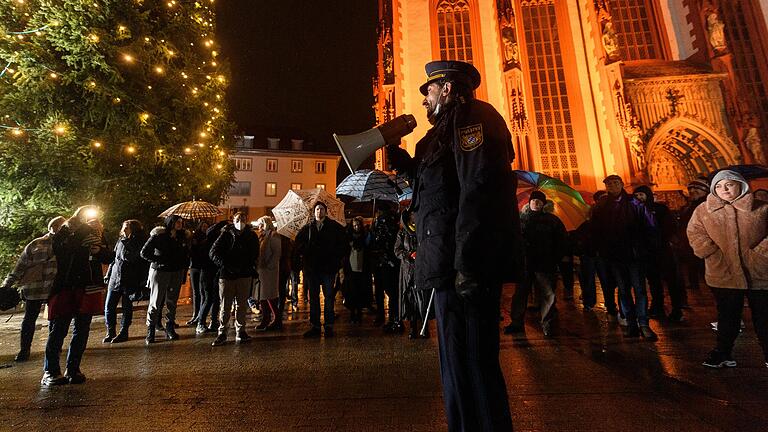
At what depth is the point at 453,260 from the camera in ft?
5.46

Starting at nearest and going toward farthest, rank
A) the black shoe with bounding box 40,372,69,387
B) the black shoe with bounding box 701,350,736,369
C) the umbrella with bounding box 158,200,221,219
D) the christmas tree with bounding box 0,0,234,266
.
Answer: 1. the black shoe with bounding box 701,350,736,369
2. the black shoe with bounding box 40,372,69,387
3. the christmas tree with bounding box 0,0,234,266
4. the umbrella with bounding box 158,200,221,219

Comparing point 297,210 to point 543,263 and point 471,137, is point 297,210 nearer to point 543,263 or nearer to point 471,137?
point 543,263

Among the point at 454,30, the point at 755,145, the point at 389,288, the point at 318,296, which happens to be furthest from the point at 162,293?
the point at 755,145

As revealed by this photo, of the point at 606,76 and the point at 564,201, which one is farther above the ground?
the point at 606,76

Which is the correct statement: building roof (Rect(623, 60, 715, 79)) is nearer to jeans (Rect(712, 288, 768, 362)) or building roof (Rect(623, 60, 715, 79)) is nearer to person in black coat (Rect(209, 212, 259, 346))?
jeans (Rect(712, 288, 768, 362))

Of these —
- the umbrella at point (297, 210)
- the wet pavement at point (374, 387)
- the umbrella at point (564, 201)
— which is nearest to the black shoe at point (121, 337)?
the wet pavement at point (374, 387)

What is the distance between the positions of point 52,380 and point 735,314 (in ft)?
22.9

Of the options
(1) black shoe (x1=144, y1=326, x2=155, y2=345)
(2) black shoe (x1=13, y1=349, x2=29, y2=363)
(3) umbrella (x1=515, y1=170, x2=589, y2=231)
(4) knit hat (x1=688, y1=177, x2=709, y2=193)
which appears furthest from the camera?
(3) umbrella (x1=515, y1=170, x2=589, y2=231)

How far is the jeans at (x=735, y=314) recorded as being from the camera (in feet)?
10.5

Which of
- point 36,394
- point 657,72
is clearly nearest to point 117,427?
point 36,394

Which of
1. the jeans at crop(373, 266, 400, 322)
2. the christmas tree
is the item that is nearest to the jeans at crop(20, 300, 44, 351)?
the christmas tree

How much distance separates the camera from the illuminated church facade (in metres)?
16.5

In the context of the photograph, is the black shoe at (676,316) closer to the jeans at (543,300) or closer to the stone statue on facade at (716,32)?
the jeans at (543,300)

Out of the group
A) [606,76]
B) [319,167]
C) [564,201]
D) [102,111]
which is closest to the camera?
[564,201]
